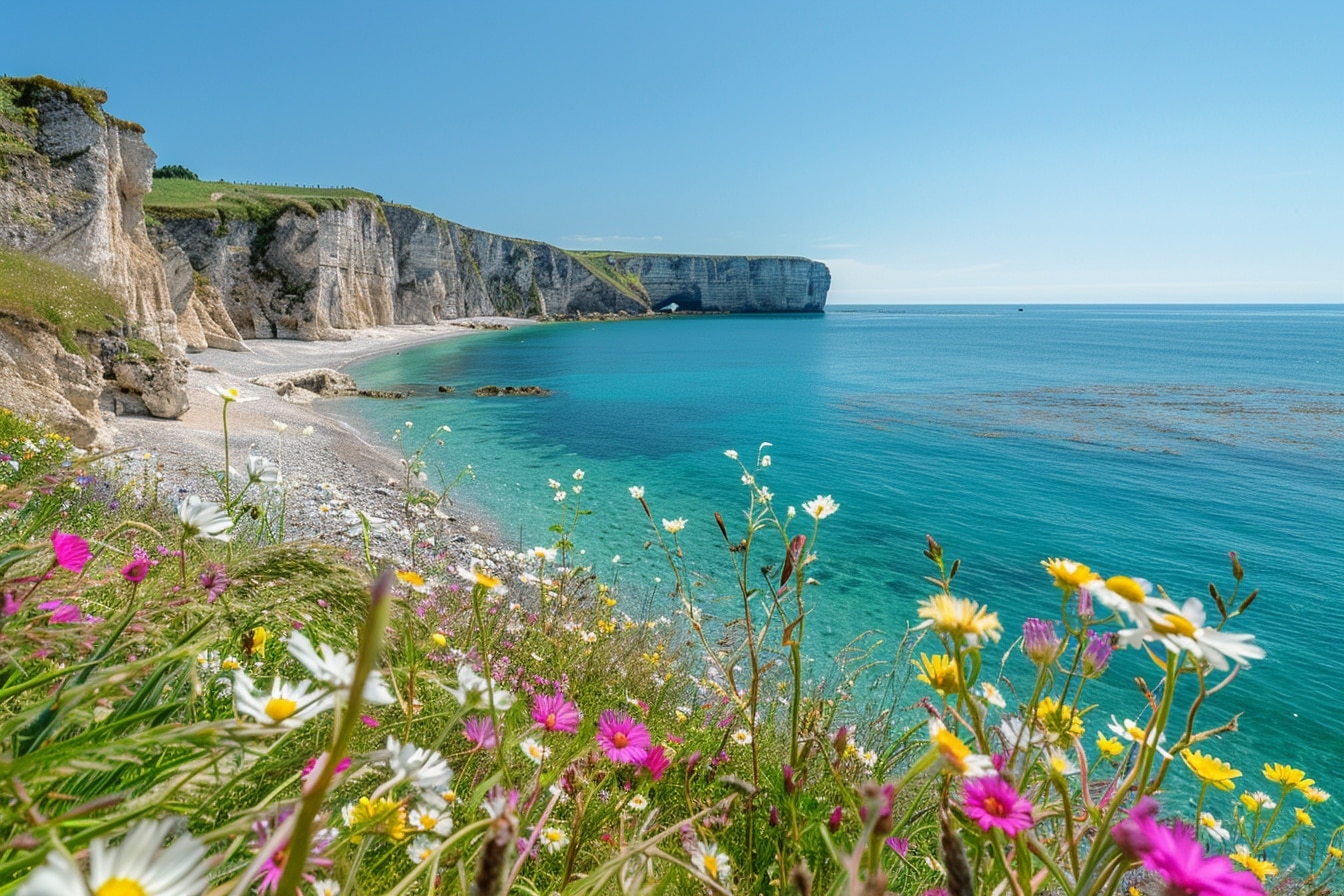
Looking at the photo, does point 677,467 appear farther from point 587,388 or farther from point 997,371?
point 997,371

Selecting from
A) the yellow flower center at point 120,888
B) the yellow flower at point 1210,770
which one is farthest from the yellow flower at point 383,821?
the yellow flower at point 1210,770

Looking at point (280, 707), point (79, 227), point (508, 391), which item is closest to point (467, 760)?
point (280, 707)

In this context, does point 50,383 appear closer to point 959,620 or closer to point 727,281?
point 959,620

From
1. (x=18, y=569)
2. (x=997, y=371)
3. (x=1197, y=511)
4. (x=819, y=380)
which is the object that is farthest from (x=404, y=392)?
(x=997, y=371)

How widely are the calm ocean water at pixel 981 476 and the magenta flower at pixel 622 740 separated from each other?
650 centimetres

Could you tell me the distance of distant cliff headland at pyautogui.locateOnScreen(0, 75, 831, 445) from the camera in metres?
12.8

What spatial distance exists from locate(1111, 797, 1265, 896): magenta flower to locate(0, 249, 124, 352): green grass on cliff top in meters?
16.4

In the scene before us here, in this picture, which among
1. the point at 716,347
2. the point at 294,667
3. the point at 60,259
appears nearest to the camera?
the point at 294,667

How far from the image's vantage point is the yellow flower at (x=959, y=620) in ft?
3.25

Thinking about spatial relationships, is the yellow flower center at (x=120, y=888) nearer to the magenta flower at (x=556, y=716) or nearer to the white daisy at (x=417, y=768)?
the white daisy at (x=417, y=768)

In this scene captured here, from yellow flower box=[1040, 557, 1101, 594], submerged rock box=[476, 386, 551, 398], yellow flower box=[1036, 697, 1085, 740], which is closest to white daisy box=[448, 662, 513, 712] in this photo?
yellow flower box=[1040, 557, 1101, 594]

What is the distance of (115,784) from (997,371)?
185 ft

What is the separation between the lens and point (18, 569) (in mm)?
1488

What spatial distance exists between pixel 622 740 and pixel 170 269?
40976 millimetres
